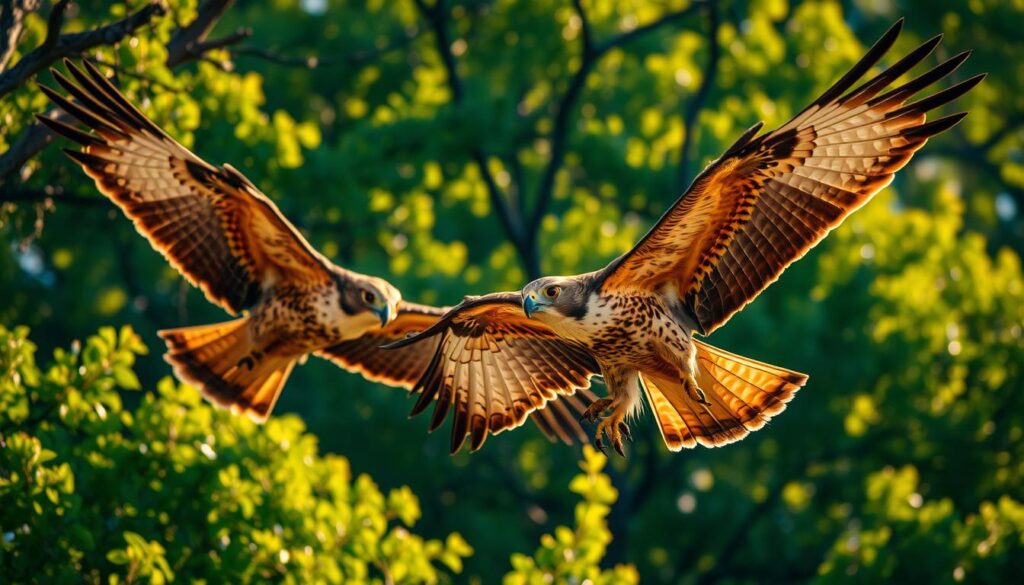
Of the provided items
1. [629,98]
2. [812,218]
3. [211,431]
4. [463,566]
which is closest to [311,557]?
[211,431]

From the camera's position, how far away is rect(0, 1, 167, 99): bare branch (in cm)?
739

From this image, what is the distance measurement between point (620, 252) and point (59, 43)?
9593 millimetres

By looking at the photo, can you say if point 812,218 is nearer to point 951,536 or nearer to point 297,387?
point 951,536

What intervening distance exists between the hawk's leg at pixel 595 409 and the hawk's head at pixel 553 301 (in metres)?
0.72

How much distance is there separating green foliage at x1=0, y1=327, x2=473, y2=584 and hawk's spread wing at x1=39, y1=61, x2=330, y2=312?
79 centimetres

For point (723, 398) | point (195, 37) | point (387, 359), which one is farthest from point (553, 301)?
point (195, 37)

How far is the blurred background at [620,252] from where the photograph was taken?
14086 mm

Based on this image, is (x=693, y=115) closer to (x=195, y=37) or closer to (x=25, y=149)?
(x=195, y=37)

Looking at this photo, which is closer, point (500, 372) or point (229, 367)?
point (500, 372)

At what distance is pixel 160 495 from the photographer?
925 cm

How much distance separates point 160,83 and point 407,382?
313cm

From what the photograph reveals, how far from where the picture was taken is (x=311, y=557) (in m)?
9.36

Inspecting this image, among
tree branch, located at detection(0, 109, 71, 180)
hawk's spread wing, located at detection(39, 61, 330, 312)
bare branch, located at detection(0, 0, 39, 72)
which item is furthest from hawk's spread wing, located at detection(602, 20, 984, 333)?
bare branch, located at detection(0, 0, 39, 72)

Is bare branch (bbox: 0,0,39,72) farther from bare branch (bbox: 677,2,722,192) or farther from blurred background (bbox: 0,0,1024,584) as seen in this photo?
bare branch (bbox: 677,2,722,192)
